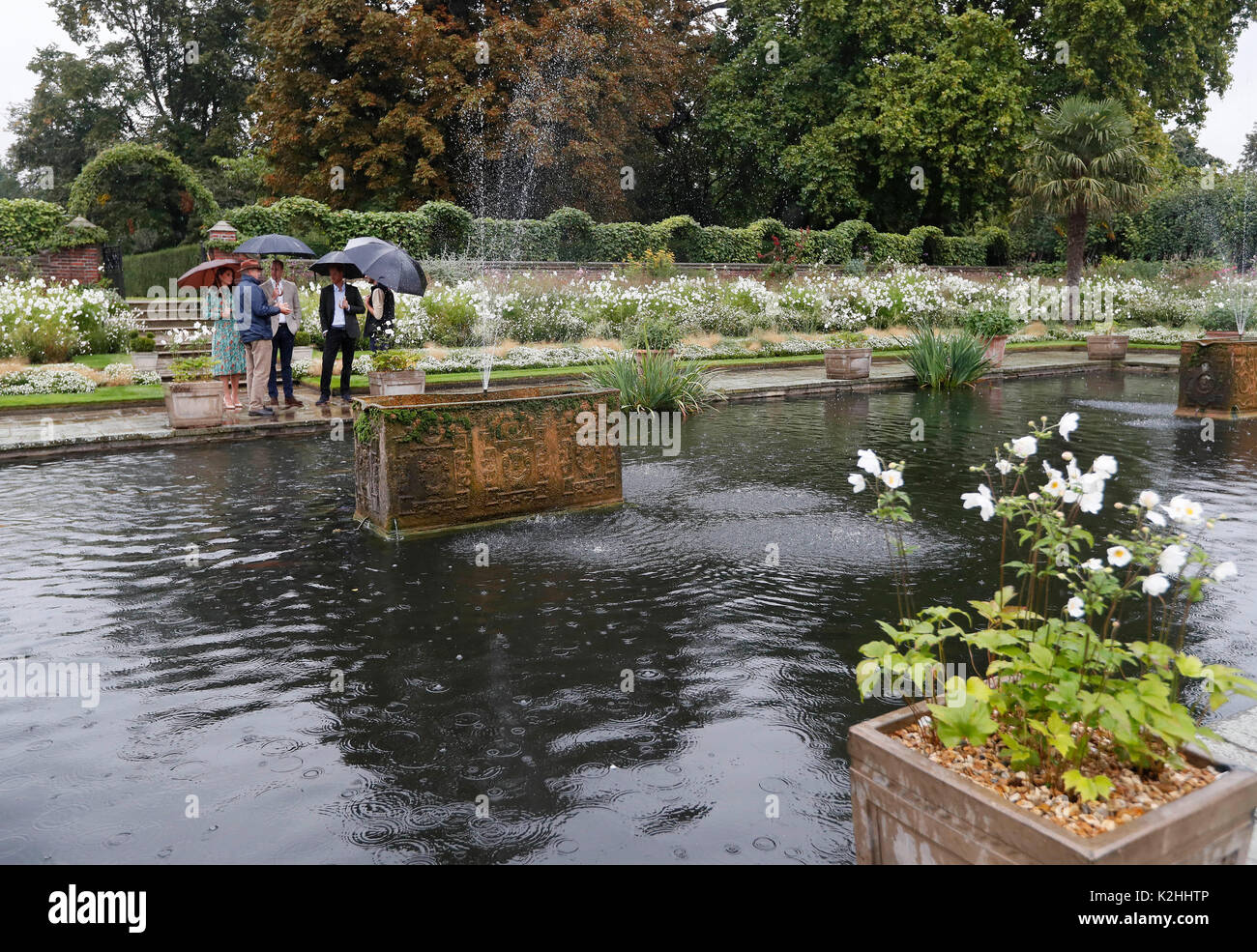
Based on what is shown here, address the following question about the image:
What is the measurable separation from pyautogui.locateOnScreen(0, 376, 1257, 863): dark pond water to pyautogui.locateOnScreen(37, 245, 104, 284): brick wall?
15791 millimetres

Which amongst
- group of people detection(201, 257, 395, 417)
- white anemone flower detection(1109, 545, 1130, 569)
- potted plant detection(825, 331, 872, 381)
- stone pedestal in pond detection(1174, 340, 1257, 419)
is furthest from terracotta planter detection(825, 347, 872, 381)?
white anemone flower detection(1109, 545, 1130, 569)

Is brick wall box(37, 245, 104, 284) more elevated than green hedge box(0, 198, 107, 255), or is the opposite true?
green hedge box(0, 198, 107, 255)

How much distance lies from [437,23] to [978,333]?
68.7 feet

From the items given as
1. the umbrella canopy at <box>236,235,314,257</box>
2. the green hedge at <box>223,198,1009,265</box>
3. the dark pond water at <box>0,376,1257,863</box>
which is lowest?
the dark pond water at <box>0,376,1257,863</box>

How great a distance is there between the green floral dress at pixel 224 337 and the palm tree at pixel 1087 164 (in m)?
25.2

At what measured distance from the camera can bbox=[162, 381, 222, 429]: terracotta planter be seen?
37.1 ft

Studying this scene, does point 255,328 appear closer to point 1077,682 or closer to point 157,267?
point 1077,682

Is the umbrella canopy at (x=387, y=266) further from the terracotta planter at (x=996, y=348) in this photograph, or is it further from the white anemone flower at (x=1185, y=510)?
the terracotta planter at (x=996, y=348)

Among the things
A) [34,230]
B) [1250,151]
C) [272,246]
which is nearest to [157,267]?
[34,230]

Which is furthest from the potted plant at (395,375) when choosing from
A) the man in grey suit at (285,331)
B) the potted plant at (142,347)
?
the potted plant at (142,347)

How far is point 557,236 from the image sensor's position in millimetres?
27297

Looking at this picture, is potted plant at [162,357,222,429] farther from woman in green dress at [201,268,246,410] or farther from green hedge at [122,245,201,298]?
green hedge at [122,245,201,298]

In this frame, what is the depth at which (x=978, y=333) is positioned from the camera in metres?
17.7

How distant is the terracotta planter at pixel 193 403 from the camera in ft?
37.1
